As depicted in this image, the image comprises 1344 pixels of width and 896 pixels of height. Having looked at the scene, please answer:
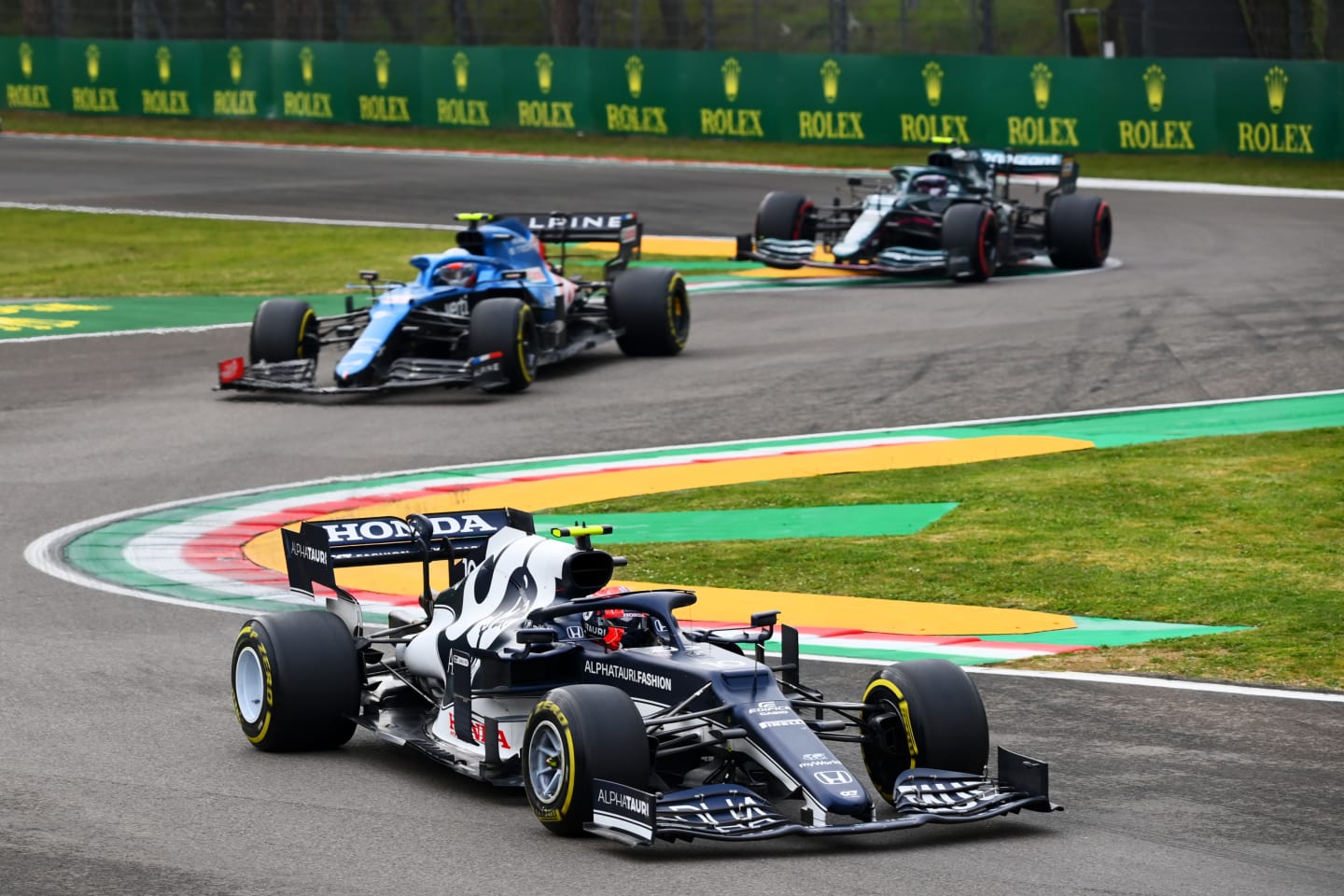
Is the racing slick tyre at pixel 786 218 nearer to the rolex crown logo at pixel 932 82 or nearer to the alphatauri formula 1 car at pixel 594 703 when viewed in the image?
the rolex crown logo at pixel 932 82

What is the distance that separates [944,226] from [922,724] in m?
19.3

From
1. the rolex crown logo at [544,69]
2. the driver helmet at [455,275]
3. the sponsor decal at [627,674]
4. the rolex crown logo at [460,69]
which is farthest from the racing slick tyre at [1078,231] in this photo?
the rolex crown logo at [460,69]

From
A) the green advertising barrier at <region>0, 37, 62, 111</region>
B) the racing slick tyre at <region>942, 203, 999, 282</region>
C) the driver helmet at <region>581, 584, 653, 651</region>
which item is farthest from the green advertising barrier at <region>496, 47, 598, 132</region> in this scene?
the driver helmet at <region>581, 584, 653, 651</region>

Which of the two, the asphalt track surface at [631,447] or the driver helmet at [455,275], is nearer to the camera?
the asphalt track surface at [631,447]

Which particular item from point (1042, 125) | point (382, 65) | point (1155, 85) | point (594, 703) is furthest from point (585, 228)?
point (382, 65)

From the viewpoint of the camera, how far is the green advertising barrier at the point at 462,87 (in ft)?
154

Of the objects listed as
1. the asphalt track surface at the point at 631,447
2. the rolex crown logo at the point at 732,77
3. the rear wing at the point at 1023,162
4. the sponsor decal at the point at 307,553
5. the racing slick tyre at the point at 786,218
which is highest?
the rolex crown logo at the point at 732,77

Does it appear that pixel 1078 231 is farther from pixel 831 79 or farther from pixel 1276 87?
pixel 831 79

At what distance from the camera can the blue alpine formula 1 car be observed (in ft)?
66.6

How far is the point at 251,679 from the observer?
973cm

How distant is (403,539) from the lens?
10125mm

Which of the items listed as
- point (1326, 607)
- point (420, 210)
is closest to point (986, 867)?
point (1326, 607)

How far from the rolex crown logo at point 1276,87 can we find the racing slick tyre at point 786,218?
13932 mm

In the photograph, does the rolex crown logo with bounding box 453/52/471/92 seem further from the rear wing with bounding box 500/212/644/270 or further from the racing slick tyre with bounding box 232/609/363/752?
the racing slick tyre with bounding box 232/609/363/752
